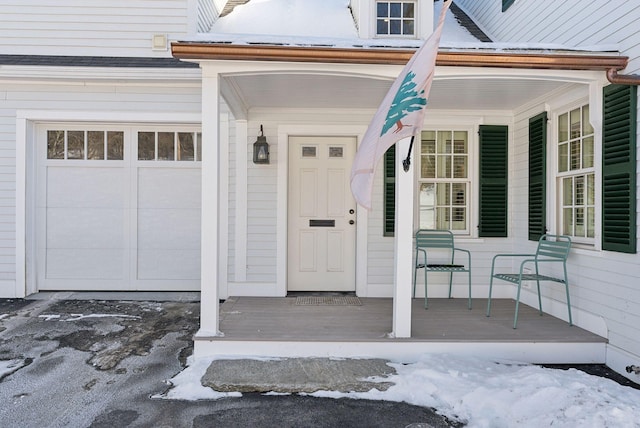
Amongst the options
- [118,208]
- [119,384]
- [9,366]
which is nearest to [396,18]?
[118,208]

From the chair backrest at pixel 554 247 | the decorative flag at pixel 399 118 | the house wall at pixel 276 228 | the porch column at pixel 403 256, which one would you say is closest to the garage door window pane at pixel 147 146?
the house wall at pixel 276 228

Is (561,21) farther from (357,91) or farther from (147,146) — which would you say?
(147,146)

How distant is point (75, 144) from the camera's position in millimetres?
5328

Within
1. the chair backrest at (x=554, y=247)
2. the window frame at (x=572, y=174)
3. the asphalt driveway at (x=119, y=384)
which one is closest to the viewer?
the asphalt driveway at (x=119, y=384)

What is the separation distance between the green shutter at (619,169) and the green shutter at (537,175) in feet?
2.90

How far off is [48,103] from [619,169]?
5843 millimetres

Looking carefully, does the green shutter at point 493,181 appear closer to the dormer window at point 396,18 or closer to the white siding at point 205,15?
the dormer window at point 396,18

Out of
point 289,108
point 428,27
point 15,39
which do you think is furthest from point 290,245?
point 15,39

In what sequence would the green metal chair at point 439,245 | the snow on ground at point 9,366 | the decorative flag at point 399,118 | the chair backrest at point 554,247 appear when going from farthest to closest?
the green metal chair at point 439,245, the chair backrest at point 554,247, the snow on ground at point 9,366, the decorative flag at point 399,118

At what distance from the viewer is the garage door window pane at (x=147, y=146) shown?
17.5 feet

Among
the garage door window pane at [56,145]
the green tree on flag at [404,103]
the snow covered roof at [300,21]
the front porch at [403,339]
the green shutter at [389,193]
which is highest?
the snow covered roof at [300,21]

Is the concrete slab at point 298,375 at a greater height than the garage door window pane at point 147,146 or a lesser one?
lesser

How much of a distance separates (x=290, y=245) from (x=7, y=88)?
3795mm

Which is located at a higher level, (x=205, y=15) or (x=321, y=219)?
(x=205, y=15)
